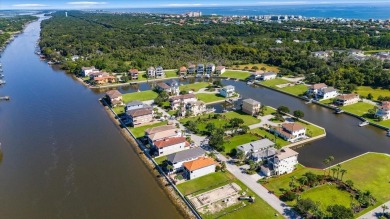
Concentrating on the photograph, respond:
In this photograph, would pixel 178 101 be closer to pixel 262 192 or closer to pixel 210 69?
pixel 262 192

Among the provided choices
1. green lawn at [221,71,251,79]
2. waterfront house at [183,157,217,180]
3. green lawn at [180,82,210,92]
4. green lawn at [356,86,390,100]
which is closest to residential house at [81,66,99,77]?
green lawn at [180,82,210,92]

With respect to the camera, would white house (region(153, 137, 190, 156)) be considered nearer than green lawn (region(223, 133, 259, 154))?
Yes

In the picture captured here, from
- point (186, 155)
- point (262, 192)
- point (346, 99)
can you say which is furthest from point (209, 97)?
point (262, 192)

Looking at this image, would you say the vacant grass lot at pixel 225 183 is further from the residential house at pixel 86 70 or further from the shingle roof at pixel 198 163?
the residential house at pixel 86 70

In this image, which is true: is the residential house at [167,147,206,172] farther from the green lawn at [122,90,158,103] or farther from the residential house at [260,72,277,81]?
the residential house at [260,72,277,81]

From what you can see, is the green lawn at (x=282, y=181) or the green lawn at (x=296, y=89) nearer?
the green lawn at (x=282, y=181)

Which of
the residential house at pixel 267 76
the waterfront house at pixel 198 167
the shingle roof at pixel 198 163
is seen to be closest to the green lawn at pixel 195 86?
the residential house at pixel 267 76
